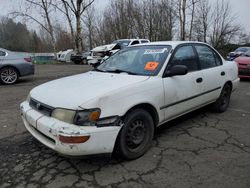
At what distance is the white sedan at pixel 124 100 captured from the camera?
98.3 inches

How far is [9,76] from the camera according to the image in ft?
28.6

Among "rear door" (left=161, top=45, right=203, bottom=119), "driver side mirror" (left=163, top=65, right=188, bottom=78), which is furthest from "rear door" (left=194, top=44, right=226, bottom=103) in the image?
"driver side mirror" (left=163, top=65, right=188, bottom=78)

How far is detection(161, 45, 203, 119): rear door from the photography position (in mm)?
3391

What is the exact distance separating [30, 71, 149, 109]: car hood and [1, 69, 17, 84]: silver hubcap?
628 cm

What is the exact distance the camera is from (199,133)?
151 inches

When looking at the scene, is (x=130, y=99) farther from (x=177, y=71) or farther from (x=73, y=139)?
(x=177, y=71)

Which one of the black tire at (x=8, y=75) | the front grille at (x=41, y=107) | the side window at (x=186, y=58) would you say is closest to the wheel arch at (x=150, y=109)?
the side window at (x=186, y=58)

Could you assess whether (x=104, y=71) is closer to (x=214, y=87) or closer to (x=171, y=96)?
(x=171, y=96)

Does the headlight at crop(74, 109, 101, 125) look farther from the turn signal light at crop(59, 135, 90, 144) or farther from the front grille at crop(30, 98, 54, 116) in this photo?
the front grille at crop(30, 98, 54, 116)

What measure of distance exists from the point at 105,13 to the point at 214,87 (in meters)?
36.9

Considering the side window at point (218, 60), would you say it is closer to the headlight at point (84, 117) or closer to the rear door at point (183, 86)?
the rear door at point (183, 86)

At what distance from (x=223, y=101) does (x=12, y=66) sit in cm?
748

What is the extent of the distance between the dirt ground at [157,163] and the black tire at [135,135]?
12 centimetres

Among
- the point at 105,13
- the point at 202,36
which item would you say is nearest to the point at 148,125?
the point at 202,36
